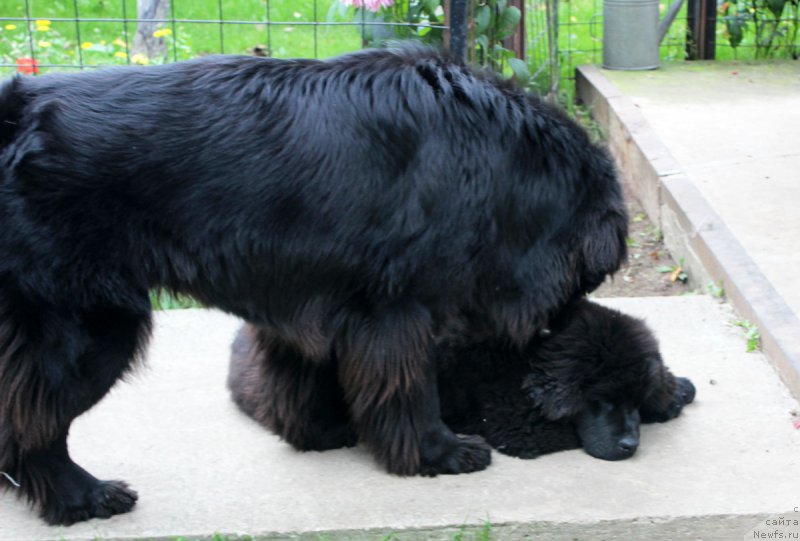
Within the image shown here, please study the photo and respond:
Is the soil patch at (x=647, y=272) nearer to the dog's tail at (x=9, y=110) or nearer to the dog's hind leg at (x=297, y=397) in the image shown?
the dog's hind leg at (x=297, y=397)

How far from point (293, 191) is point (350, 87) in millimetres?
392

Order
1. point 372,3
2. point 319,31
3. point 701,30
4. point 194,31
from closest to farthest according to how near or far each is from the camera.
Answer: point 372,3 < point 701,30 < point 319,31 < point 194,31

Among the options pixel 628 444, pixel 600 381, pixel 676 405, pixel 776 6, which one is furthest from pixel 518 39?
pixel 628 444

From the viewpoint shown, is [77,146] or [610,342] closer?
[77,146]

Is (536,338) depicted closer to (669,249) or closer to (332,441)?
(332,441)

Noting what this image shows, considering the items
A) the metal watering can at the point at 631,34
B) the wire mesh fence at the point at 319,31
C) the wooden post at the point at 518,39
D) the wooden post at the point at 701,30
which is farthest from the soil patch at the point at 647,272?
the wooden post at the point at 701,30

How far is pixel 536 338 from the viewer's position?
345 centimetres

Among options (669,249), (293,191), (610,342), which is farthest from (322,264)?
(669,249)

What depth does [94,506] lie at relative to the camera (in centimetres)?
304

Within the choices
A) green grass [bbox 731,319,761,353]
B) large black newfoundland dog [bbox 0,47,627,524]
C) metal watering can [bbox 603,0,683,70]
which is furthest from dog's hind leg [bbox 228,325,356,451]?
metal watering can [bbox 603,0,683,70]

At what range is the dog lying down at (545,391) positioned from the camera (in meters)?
3.34

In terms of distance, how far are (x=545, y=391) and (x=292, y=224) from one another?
1018 millimetres

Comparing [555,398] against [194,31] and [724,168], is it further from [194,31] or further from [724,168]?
[194,31]

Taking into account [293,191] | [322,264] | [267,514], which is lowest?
[267,514]
